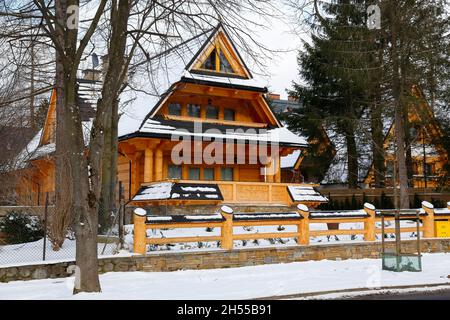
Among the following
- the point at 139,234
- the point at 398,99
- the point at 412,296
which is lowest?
the point at 412,296

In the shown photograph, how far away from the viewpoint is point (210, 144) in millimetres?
24141

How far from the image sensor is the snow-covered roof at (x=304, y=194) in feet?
76.4

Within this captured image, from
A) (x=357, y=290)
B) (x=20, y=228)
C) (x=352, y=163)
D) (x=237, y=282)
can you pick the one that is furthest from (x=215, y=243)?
Result: (x=352, y=163)

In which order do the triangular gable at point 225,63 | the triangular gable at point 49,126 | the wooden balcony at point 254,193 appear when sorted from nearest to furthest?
the wooden balcony at point 254,193 < the triangular gable at point 225,63 < the triangular gable at point 49,126

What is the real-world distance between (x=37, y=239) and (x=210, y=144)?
10.1 meters

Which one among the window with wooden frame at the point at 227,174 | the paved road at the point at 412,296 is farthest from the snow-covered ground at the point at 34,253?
the window with wooden frame at the point at 227,174

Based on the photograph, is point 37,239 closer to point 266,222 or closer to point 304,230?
point 266,222

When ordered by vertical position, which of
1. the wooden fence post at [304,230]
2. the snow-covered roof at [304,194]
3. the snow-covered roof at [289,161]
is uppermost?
the snow-covered roof at [289,161]

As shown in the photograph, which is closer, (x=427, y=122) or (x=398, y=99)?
(x=398, y=99)

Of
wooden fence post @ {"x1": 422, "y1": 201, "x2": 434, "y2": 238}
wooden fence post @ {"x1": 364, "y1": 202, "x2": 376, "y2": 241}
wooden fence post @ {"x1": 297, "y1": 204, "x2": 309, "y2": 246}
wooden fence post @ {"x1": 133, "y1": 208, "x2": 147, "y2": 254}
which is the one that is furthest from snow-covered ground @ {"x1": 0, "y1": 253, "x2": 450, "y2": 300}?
wooden fence post @ {"x1": 422, "y1": 201, "x2": 434, "y2": 238}

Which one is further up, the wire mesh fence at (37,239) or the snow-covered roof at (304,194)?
the snow-covered roof at (304,194)

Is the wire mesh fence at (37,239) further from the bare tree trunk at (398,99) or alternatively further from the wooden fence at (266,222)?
the bare tree trunk at (398,99)

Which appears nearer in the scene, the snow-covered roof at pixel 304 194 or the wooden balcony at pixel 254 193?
the wooden balcony at pixel 254 193
